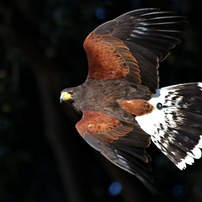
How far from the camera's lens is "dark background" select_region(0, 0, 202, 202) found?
39.7 ft

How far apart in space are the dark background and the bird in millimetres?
2310

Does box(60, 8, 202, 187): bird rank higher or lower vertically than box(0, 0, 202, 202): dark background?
higher

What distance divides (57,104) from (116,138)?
5313mm

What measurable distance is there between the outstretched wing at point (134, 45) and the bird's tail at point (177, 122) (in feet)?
0.58

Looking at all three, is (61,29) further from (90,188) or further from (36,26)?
(90,188)

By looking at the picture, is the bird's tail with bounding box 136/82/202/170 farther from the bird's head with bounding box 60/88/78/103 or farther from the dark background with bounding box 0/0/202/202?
the dark background with bounding box 0/0/202/202

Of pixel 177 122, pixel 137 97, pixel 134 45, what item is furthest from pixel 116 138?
pixel 134 45

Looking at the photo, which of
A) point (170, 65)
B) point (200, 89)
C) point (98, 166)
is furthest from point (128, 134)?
point (98, 166)

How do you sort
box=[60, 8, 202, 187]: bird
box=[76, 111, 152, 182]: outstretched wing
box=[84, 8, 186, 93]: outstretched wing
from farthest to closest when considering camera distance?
box=[84, 8, 186, 93]: outstretched wing, box=[60, 8, 202, 187]: bird, box=[76, 111, 152, 182]: outstretched wing

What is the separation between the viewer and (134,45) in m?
9.15

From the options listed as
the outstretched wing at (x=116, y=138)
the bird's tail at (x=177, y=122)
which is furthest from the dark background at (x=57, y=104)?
the outstretched wing at (x=116, y=138)

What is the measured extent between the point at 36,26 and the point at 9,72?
0.77 m

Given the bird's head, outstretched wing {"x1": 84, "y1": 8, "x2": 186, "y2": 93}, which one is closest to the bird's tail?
outstretched wing {"x1": 84, "y1": 8, "x2": 186, "y2": 93}

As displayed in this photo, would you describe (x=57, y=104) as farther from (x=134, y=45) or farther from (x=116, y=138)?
(x=116, y=138)
